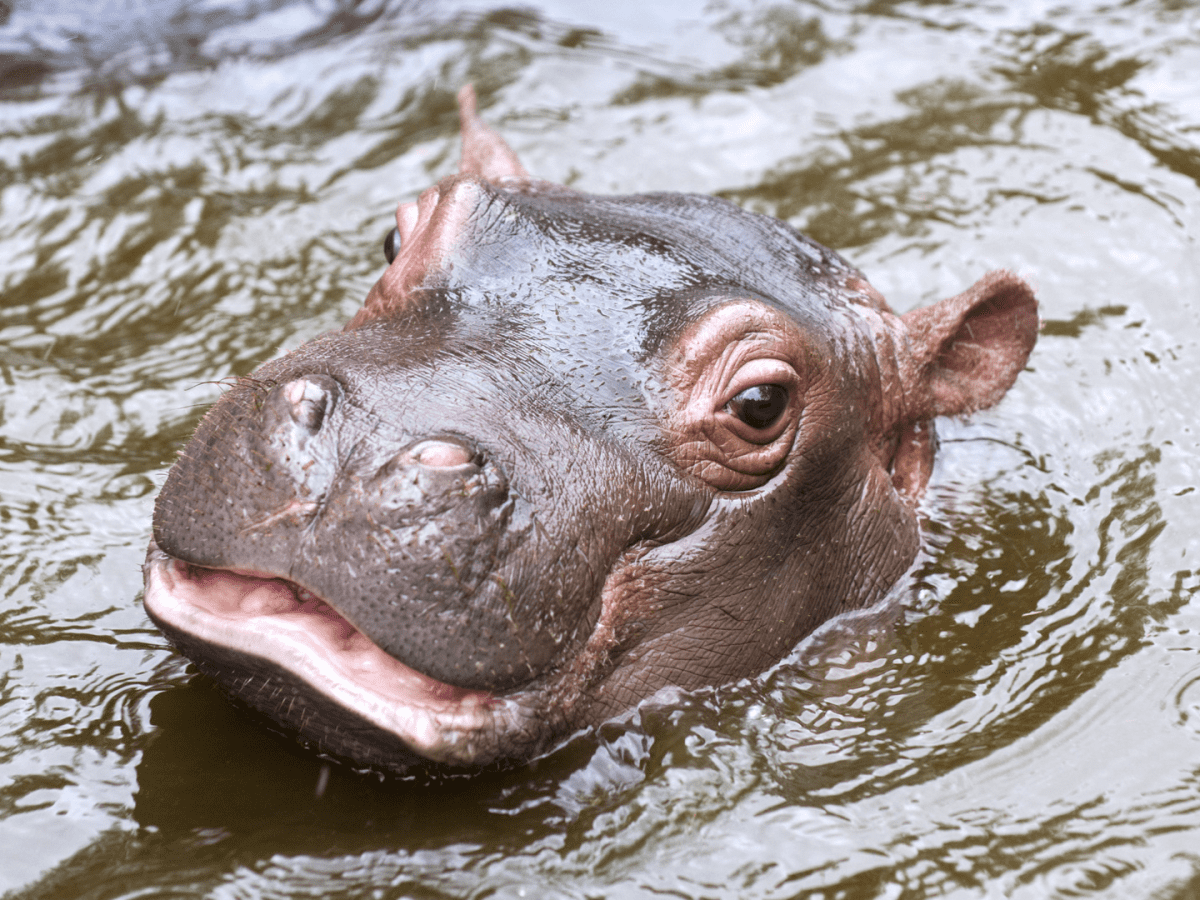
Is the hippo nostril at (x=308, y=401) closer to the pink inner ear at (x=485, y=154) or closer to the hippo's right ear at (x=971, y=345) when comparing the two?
the pink inner ear at (x=485, y=154)

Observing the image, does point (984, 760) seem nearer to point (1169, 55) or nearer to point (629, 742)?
point (629, 742)

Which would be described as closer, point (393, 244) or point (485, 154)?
point (393, 244)

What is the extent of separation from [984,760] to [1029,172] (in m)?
4.12

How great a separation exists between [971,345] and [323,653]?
107 inches

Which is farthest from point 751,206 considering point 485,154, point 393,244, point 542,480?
point 542,480

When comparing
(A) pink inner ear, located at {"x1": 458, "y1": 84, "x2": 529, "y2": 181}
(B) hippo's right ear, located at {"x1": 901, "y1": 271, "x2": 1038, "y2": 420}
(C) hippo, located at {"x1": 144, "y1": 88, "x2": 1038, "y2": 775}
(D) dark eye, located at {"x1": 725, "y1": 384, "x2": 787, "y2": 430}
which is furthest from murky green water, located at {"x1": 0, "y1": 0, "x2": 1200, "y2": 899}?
(A) pink inner ear, located at {"x1": 458, "y1": 84, "x2": 529, "y2": 181}

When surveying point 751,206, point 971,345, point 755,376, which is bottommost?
point 751,206

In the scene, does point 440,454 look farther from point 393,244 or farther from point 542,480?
point 393,244

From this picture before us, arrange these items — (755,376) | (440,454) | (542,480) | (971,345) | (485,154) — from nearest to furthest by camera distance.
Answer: (440,454)
(542,480)
(755,376)
(971,345)
(485,154)

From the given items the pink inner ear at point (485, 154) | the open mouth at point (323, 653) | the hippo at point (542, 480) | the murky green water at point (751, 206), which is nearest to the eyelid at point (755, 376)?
the hippo at point (542, 480)

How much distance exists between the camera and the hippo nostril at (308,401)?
3.41 metres

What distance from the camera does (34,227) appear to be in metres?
6.76

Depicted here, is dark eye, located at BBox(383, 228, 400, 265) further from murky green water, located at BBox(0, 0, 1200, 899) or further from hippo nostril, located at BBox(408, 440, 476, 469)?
hippo nostril, located at BBox(408, 440, 476, 469)

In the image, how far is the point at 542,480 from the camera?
356 cm
